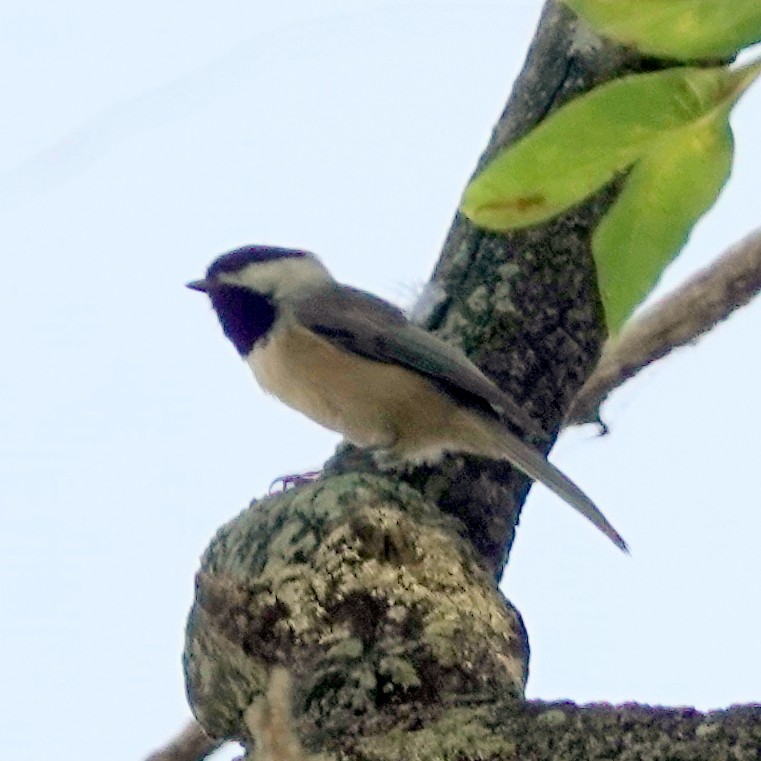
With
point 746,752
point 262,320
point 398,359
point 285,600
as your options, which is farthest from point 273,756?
point 262,320

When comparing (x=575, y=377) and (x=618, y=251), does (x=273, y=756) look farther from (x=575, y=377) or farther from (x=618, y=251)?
(x=575, y=377)

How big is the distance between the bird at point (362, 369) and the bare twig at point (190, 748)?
28.2 inches

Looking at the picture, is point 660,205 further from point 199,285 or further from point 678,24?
point 199,285

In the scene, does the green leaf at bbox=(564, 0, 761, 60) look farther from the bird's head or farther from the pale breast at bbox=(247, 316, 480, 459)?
the bird's head

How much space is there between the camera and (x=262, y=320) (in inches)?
116

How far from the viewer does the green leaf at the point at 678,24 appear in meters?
0.43

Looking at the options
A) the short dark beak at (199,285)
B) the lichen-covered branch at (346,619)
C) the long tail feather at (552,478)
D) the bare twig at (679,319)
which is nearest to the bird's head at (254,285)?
the short dark beak at (199,285)

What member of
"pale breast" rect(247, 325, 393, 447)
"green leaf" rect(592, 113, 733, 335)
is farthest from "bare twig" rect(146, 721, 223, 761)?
"green leaf" rect(592, 113, 733, 335)

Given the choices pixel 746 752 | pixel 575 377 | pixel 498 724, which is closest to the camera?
pixel 746 752

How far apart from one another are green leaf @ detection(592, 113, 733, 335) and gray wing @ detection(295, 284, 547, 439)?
1660 millimetres

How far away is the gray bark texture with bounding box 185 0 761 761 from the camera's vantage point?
1.01 metres

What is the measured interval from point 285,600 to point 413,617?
17cm

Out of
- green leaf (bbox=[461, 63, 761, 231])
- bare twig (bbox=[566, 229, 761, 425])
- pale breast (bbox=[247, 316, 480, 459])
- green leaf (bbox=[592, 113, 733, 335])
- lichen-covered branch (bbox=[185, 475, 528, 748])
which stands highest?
pale breast (bbox=[247, 316, 480, 459])

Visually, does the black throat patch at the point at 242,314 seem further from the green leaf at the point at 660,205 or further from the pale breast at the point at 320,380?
the green leaf at the point at 660,205
